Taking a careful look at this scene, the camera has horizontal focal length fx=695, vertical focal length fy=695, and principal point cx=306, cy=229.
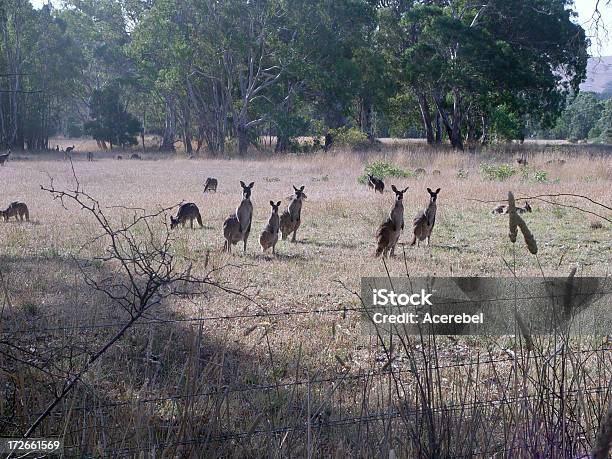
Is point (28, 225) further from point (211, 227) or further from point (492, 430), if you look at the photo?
point (492, 430)

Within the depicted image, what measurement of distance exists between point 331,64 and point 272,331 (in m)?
36.1

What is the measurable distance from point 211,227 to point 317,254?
371 centimetres

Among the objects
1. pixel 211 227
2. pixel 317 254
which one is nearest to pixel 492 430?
pixel 317 254

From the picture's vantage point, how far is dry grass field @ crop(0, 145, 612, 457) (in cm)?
363

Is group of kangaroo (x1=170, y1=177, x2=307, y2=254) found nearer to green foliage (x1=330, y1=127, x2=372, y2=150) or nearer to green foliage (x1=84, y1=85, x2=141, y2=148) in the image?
green foliage (x1=330, y1=127, x2=372, y2=150)

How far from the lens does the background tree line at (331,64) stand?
39500mm

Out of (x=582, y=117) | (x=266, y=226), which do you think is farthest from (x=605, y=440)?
(x=582, y=117)

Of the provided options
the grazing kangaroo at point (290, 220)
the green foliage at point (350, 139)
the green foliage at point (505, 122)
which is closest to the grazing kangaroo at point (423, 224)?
the grazing kangaroo at point (290, 220)

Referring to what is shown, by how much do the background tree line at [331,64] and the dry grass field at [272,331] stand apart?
59.7ft

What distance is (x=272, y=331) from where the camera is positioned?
263 inches

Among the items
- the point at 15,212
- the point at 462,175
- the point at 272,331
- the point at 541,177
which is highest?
the point at 541,177

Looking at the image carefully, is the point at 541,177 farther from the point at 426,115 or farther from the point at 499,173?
the point at 426,115

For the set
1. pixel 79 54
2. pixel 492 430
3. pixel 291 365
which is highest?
pixel 79 54

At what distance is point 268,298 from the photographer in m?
8.04
